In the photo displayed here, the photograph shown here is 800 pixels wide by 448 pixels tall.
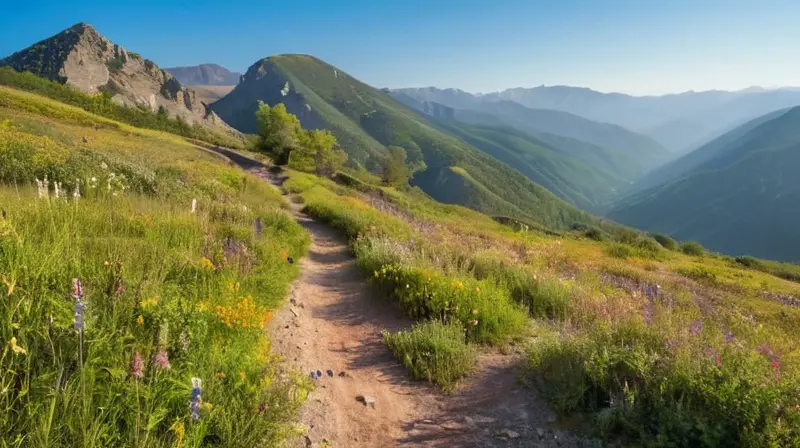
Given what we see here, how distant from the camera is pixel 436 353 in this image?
5.20m

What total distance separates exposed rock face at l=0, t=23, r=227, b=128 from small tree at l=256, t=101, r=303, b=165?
117370mm

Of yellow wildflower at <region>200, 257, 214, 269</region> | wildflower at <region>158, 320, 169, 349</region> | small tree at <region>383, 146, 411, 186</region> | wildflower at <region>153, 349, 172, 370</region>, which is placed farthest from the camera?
small tree at <region>383, 146, 411, 186</region>

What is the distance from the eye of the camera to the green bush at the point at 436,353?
5031 millimetres

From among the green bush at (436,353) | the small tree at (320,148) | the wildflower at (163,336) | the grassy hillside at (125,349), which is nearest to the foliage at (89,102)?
the small tree at (320,148)

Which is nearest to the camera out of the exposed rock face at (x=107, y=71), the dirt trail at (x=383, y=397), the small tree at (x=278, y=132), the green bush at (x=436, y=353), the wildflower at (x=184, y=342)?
the wildflower at (x=184, y=342)

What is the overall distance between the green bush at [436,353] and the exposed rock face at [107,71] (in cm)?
17836

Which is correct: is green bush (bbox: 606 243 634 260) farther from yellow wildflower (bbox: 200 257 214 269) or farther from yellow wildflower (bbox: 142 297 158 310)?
yellow wildflower (bbox: 142 297 158 310)

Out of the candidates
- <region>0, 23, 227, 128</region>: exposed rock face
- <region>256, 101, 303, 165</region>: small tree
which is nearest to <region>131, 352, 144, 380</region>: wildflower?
<region>256, 101, 303, 165</region>: small tree

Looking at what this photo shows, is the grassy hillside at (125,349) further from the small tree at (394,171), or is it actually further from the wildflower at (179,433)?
the small tree at (394,171)

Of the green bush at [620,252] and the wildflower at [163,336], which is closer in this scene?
the wildflower at [163,336]

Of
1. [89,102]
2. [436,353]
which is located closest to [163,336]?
[436,353]

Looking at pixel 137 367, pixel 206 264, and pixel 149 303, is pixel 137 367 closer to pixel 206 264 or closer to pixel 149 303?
pixel 149 303

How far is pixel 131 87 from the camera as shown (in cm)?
17112

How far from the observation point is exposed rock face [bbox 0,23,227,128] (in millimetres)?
158750
